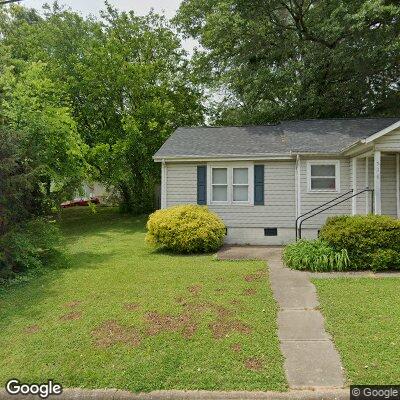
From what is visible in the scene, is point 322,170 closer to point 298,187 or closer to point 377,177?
point 298,187

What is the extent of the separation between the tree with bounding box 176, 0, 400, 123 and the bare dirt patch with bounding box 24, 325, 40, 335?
1528cm

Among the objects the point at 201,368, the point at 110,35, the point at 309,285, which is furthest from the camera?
the point at 110,35

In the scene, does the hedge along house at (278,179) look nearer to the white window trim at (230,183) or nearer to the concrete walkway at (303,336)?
the white window trim at (230,183)

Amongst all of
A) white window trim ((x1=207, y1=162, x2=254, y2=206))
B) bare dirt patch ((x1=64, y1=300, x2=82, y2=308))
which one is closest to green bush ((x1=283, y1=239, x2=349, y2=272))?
white window trim ((x1=207, y1=162, x2=254, y2=206))

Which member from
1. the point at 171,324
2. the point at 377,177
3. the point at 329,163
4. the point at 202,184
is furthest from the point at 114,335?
the point at 329,163

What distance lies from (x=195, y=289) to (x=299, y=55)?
16.3 metres

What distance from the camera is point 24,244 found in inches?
322

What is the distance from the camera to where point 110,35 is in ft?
71.4

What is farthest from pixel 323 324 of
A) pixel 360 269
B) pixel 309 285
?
pixel 360 269

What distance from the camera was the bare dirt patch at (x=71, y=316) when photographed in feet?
19.1

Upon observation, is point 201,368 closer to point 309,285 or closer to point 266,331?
point 266,331

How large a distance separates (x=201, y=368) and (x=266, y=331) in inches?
54.3

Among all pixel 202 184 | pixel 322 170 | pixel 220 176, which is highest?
pixel 322 170

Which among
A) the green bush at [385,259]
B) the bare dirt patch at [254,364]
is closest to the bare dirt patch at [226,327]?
the bare dirt patch at [254,364]
